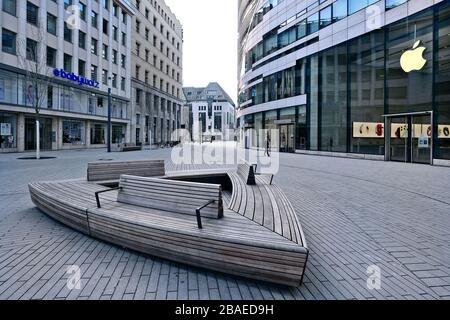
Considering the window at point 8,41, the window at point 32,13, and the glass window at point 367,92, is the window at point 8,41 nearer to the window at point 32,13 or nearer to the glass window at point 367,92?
the window at point 32,13

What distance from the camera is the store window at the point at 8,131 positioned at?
24969 mm

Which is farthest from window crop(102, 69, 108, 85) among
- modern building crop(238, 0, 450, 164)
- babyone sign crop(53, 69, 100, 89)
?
modern building crop(238, 0, 450, 164)

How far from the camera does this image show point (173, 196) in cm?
460

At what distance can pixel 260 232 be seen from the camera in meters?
3.55

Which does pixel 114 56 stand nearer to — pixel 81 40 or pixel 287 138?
pixel 81 40

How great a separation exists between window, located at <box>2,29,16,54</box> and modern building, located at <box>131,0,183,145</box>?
64.1 ft

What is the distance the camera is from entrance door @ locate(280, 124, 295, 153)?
3133cm

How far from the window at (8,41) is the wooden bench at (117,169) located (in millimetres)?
23208

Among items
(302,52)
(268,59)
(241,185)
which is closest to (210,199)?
(241,185)

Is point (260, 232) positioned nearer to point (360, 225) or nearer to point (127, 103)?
point (360, 225)

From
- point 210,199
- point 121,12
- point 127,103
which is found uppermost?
point 121,12

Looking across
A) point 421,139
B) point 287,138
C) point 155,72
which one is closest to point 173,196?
point 421,139

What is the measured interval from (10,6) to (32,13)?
8.26 ft
